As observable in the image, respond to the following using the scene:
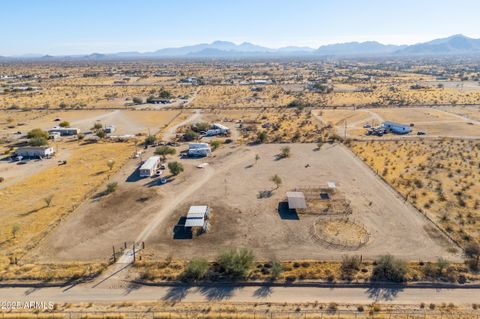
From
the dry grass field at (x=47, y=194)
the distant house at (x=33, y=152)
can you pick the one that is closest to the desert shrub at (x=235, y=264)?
the dry grass field at (x=47, y=194)

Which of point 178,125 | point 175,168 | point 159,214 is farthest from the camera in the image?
point 178,125

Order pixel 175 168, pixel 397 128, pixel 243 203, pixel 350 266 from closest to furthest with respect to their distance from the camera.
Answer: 1. pixel 350 266
2. pixel 243 203
3. pixel 175 168
4. pixel 397 128

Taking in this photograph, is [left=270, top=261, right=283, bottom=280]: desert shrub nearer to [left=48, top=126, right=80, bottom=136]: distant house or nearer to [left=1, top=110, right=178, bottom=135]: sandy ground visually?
[left=1, top=110, right=178, bottom=135]: sandy ground

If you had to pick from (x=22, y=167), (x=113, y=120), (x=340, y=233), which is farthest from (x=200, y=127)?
(x=340, y=233)

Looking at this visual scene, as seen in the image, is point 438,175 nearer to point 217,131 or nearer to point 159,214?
point 159,214

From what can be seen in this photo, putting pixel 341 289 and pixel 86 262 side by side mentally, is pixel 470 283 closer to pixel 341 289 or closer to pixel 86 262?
pixel 341 289

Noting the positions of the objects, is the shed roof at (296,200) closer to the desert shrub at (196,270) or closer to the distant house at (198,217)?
the distant house at (198,217)
